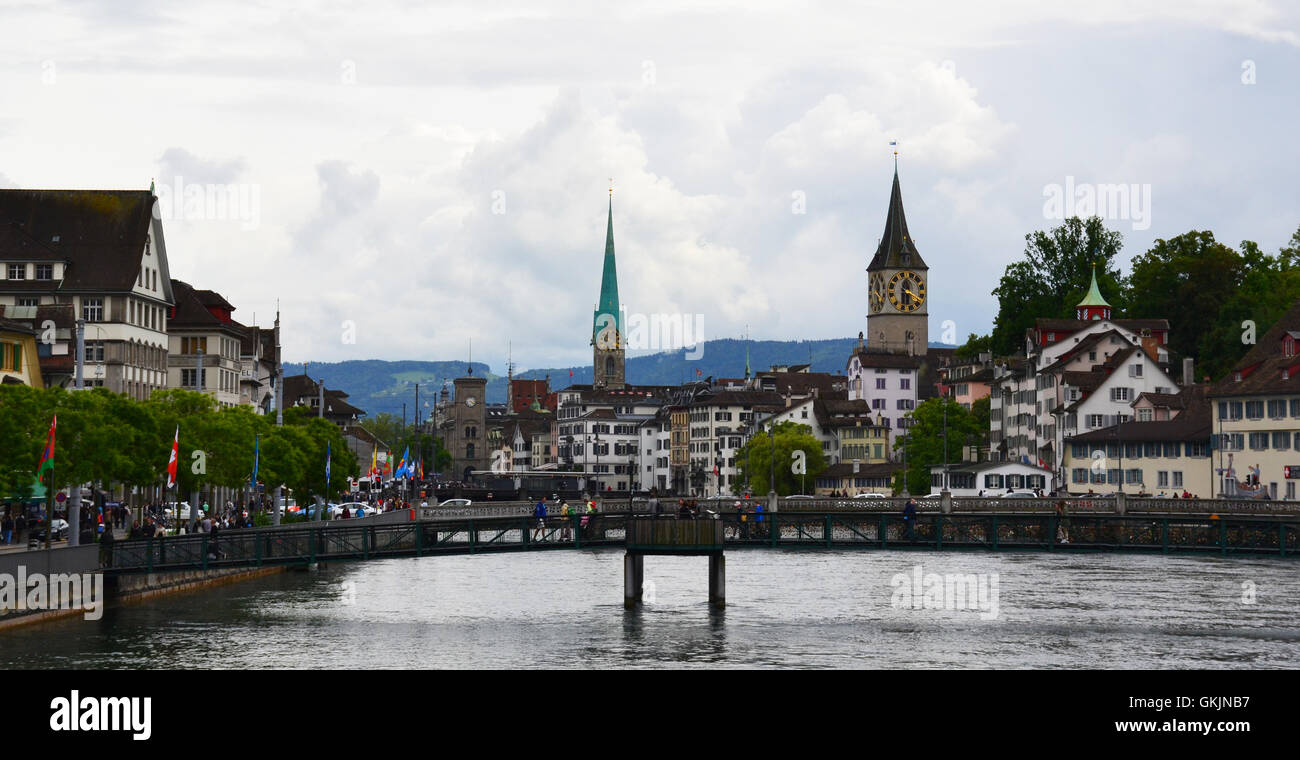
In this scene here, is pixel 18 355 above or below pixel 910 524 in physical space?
above

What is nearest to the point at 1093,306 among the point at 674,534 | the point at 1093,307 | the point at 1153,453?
the point at 1093,307

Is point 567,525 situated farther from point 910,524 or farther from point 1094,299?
point 1094,299

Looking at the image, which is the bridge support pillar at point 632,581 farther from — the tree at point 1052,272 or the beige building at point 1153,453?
the tree at point 1052,272

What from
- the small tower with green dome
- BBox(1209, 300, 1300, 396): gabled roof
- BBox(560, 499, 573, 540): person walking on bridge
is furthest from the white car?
the small tower with green dome

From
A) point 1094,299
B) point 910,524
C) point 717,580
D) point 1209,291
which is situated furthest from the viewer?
point 1094,299

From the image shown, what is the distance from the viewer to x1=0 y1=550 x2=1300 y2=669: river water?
178 ft

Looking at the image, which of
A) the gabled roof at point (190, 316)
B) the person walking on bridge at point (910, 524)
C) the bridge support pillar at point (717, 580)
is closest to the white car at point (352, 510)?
the gabled roof at point (190, 316)

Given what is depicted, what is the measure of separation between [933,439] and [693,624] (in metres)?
117

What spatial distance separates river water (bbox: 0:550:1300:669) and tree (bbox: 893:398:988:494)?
8301 cm

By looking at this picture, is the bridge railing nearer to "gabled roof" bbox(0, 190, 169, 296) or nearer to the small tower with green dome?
"gabled roof" bbox(0, 190, 169, 296)

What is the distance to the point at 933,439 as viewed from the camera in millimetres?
180000
